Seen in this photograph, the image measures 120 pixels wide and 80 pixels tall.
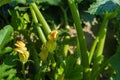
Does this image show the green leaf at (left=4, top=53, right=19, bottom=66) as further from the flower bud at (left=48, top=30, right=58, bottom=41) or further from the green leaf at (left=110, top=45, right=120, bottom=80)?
the green leaf at (left=110, top=45, right=120, bottom=80)

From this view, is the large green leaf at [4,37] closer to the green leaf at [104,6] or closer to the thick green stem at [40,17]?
the thick green stem at [40,17]

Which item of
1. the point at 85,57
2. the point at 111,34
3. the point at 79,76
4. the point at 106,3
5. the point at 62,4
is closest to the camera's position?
the point at 106,3

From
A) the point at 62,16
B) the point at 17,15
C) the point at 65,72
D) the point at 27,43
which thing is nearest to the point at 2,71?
the point at 65,72

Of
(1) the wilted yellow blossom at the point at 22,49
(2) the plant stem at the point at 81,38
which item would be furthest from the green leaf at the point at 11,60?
(2) the plant stem at the point at 81,38

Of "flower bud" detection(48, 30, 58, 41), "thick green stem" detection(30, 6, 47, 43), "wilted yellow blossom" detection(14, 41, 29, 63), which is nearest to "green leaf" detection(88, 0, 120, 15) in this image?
"flower bud" detection(48, 30, 58, 41)

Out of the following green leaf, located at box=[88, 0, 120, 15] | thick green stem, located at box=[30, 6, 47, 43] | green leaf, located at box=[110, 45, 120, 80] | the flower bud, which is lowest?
green leaf, located at box=[110, 45, 120, 80]

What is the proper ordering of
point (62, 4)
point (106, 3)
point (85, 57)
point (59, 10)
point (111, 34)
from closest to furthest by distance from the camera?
1. point (106, 3)
2. point (85, 57)
3. point (62, 4)
4. point (59, 10)
5. point (111, 34)

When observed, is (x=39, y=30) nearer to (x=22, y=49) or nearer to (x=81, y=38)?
(x=81, y=38)

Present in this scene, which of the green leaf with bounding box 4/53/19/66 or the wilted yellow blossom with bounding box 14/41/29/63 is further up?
the wilted yellow blossom with bounding box 14/41/29/63

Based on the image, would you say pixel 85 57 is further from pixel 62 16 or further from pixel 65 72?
pixel 62 16
